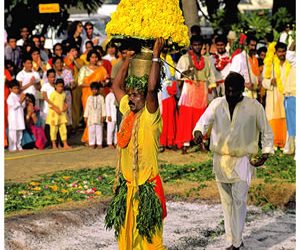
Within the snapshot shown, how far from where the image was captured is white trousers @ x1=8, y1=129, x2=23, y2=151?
17.4 m

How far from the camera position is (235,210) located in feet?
31.8

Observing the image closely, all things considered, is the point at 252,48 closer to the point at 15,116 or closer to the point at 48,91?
the point at 48,91

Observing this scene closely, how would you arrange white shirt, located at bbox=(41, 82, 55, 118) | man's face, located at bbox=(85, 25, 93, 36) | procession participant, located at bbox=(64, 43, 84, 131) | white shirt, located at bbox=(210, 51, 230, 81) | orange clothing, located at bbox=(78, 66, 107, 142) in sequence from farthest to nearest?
man's face, located at bbox=(85, 25, 93, 36) < procession participant, located at bbox=(64, 43, 84, 131) < orange clothing, located at bbox=(78, 66, 107, 142) < white shirt, located at bbox=(41, 82, 55, 118) < white shirt, located at bbox=(210, 51, 230, 81)

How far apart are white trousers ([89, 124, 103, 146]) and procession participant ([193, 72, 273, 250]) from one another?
7.88m

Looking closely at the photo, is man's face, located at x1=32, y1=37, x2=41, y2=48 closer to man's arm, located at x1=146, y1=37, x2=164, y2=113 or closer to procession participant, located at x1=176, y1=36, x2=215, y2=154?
procession participant, located at x1=176, y1=36, x2=215, y2=154

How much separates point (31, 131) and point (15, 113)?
1.71 ft

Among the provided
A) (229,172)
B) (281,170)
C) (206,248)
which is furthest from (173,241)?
(281,170)

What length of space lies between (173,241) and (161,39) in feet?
9.90

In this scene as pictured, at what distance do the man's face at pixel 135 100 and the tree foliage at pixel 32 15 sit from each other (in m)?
16.4

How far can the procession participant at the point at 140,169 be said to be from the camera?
26.2 feet

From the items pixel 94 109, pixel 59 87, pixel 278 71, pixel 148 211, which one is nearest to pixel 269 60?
pixel 278 71

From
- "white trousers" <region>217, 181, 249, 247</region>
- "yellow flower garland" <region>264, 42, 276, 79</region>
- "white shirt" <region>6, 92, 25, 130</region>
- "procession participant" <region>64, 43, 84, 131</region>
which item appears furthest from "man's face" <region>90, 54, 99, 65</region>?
"white trousers" <region>217, 181, 249, 247</region>

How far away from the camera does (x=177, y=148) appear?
17109 millimetres

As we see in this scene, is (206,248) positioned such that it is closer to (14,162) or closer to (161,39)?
(161,39)
